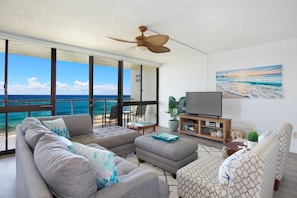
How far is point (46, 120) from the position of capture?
2.69 m

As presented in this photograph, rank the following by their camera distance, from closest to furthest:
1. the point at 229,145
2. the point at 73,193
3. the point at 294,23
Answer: the point at 73,193 → the point at 229,145 → the point at 294,23

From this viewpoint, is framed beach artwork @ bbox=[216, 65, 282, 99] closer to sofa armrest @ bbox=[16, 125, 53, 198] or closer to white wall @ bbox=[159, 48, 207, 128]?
white wall @ bbox=[159, 48, 207, 128]

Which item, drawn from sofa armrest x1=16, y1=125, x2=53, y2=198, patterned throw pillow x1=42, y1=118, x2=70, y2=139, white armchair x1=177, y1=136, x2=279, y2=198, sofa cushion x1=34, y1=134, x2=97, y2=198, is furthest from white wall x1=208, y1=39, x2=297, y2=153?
sofa armrest x1=16, y1=125, x2=53, y2=198

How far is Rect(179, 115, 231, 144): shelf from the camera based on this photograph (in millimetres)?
3770

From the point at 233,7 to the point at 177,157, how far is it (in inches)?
84.9

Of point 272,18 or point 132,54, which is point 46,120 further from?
point 272,18

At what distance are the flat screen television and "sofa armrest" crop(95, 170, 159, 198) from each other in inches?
128

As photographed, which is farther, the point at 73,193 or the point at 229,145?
the point at 229,145

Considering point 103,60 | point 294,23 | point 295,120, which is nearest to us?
point 294,23

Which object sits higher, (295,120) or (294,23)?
(294,23)

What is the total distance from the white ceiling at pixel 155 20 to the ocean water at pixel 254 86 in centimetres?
81

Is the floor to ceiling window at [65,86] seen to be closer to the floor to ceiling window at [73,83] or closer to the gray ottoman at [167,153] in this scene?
the floor to ceiling window at [73,83]

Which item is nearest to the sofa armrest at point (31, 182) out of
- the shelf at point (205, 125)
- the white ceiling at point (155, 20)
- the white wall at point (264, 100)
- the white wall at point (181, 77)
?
the white ceiling at point (155, 20)

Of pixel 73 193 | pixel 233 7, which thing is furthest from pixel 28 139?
pixel 233 7
